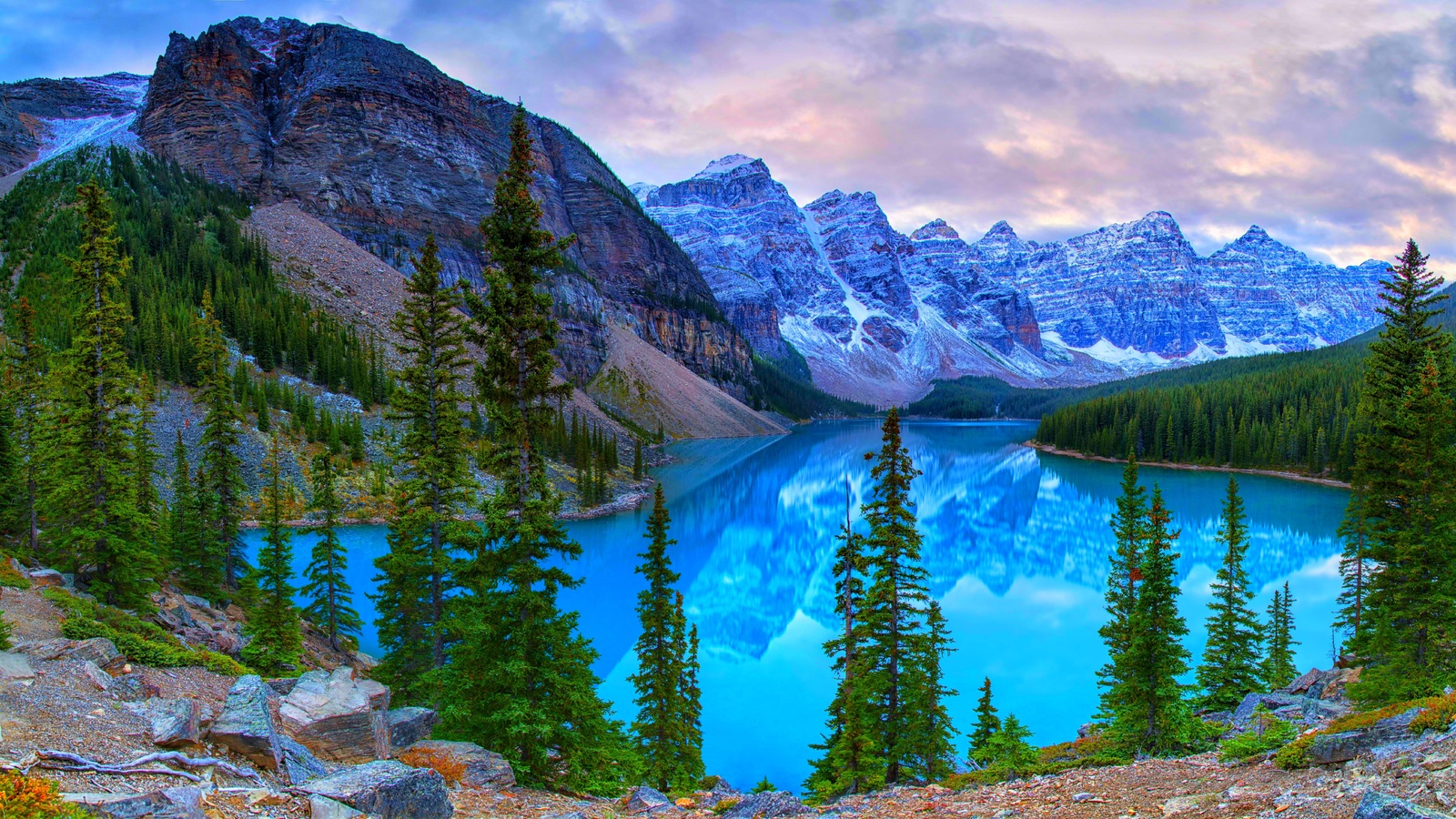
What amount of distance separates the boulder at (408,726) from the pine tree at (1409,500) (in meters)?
19.7

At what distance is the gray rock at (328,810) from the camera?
669 centimetres

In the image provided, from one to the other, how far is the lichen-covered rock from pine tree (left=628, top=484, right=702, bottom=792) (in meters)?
6.09

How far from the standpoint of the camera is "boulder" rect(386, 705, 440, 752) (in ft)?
36.4

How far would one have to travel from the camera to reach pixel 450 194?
419ft

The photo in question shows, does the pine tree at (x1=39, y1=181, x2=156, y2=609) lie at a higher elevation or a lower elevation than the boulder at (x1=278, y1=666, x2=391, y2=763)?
higher

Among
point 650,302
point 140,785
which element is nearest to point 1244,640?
point 140,785

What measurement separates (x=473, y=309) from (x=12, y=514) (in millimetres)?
18310

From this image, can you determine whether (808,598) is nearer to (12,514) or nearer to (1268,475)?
(12,514)

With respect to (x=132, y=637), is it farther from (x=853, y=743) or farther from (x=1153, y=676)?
(x=1153, y=676)

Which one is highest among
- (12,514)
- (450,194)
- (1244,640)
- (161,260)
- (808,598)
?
(450,194)

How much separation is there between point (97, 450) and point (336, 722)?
14198 mm

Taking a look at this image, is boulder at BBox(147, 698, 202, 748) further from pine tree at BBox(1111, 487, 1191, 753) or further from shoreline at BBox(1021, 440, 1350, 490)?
shoreline at BBox(1021, 440, 1350, 490)

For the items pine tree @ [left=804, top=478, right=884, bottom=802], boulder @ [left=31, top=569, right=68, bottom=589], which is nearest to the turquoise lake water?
pine tree @ [left=804, top=478, right=884, bottom=802]

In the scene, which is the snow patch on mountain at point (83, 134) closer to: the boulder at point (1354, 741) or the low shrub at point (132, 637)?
the low shrub at point (132, 637)
